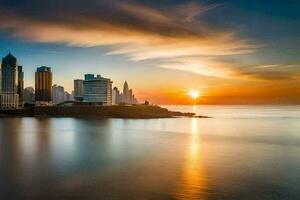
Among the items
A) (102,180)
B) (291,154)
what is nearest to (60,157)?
(102,180)

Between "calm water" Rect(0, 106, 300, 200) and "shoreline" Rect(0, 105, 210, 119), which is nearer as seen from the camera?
"calm water" Rect(0, 106, 300, 200)

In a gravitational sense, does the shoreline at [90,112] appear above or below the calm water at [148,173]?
above

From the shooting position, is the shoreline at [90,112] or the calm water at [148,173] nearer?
the calm water at [148,173]

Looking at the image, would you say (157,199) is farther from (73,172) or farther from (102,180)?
(73,172)

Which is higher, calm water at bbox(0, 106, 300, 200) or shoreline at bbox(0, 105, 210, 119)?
shoreline at bbox(0, 105, 210, 119)

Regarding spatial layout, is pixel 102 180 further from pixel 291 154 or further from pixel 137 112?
pixel 137 112

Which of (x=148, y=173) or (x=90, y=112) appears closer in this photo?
(x=148, y=173)

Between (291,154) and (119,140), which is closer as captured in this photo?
(291,154)

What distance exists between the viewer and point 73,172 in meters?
32.6

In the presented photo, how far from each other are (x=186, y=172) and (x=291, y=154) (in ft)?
69.8

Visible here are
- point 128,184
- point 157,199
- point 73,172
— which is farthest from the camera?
point 73,172

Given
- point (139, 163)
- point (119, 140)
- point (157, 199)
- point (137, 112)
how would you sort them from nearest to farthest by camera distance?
point (157, 199)
point (139, 163)
point (119, 140)
point (137, 112)

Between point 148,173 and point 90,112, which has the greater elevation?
point 90,112

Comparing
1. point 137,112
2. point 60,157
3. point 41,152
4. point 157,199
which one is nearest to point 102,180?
point 157,199
